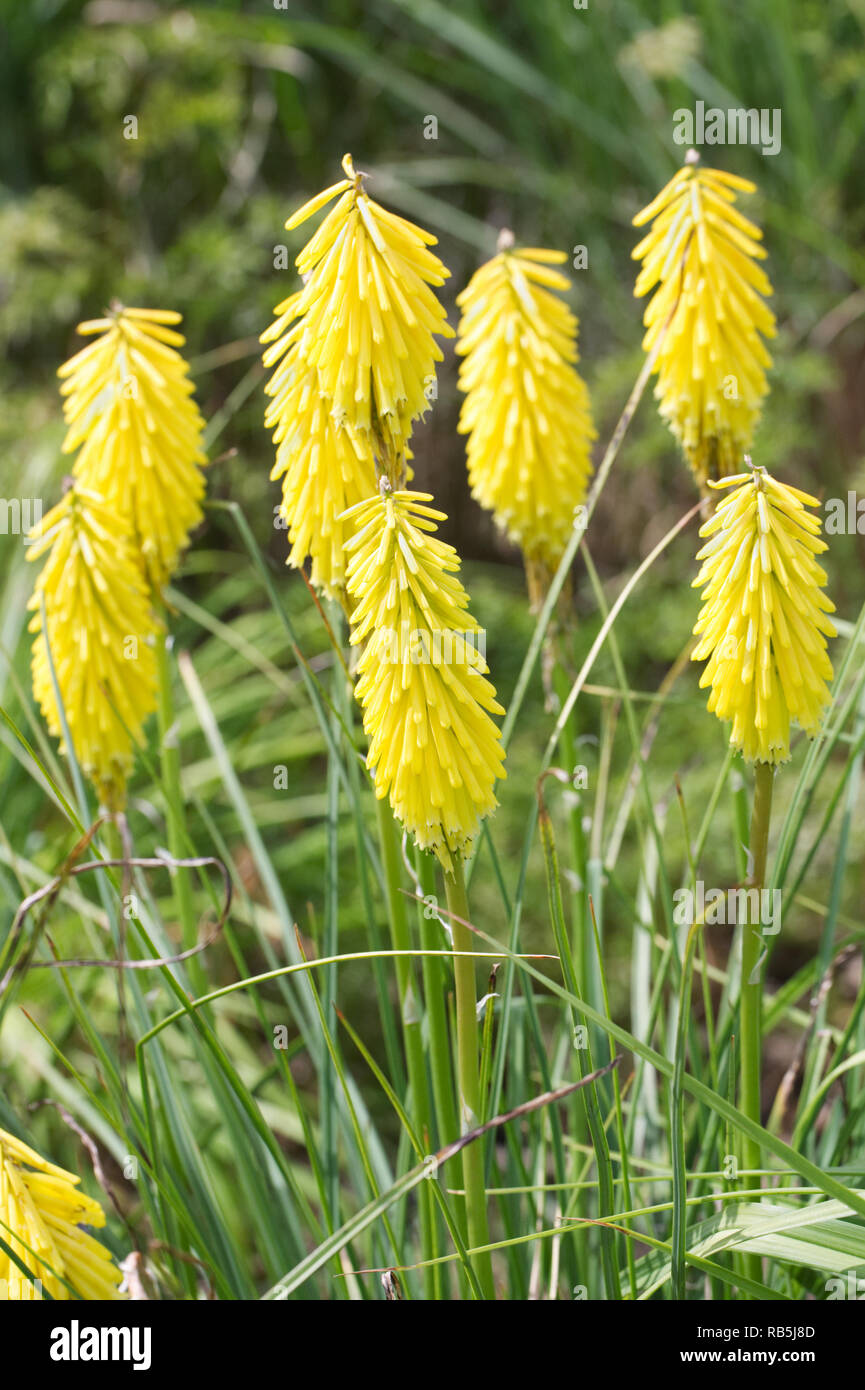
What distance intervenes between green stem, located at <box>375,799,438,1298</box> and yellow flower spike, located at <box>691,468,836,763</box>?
49cm

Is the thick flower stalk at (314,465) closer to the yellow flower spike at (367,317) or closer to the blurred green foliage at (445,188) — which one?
the yellow flower spike at (367,317)

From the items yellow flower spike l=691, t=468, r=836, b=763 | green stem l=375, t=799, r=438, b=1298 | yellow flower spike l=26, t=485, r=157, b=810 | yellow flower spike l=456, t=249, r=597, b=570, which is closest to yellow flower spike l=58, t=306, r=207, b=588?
yellow flower spike l=26, t=485, r=157, b=810

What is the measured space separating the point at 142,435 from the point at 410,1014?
976mm

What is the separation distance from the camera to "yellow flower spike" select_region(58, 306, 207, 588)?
1849 mm

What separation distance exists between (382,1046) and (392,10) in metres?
4.19

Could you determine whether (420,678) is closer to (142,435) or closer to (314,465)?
(314,465)

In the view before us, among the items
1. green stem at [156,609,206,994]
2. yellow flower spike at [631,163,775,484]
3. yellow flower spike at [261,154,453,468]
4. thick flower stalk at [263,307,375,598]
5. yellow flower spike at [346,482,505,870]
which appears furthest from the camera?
green stem at [156,609,206,994]

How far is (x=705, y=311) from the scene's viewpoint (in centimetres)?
176

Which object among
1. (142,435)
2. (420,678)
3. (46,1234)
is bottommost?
(46,1234)

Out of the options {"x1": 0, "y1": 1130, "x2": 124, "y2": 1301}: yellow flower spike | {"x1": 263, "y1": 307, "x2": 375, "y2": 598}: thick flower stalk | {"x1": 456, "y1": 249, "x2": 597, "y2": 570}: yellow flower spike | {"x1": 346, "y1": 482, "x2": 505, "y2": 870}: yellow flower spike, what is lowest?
{"x1": 0, "y1": 1130, "x2": 124, "y2": 1301}: yellow flower spike

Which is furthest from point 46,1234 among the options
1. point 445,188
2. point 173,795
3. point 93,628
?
point 445,188

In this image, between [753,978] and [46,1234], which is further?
[753,978]

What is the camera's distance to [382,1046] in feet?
13.2

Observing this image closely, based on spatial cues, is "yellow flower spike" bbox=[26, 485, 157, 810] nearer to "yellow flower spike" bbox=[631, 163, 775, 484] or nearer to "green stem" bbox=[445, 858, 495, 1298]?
"green stem" bbox=[445, 858, 495, 1298]
